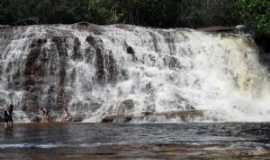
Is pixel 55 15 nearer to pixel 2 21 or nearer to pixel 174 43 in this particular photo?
pixel 2 21

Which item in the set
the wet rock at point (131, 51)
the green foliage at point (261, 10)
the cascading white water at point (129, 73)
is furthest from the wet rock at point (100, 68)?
the green foliage at point (261, 10)

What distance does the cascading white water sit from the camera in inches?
1580

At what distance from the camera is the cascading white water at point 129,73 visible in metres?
40.1

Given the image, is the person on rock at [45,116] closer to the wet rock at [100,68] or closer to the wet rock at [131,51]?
the wet rock at [100,68]

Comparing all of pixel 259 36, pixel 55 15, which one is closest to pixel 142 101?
pixel 259 36

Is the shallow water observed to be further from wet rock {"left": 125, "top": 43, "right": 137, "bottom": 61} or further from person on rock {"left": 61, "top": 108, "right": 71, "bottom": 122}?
wet rock {"left": 125, "top": 43, "right": 137, "bottom": 61}

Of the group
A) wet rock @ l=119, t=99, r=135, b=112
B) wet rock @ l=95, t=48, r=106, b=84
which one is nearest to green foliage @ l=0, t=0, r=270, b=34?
wet rock @ l=95, t=48, r=106, b=84

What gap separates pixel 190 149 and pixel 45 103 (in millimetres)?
24523

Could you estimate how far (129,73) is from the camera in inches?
1714

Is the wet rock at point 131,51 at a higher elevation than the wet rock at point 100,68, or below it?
higher

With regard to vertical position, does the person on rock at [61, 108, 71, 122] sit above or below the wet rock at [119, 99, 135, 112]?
below

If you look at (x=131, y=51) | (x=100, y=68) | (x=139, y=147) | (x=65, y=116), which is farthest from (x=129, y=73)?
(x=139, y=147)

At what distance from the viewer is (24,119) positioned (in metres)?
39.4

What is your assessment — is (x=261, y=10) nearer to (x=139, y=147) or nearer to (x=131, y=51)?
(x=131, y=51)
